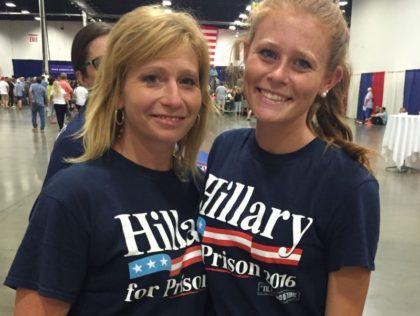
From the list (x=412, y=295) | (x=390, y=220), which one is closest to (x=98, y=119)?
(x=412, y=295)

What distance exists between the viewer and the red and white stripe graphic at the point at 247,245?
3.82ft

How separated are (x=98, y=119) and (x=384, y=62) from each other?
64.7 feet

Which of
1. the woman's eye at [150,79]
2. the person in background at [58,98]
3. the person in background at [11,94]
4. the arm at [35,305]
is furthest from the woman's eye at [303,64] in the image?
the person in background at [11,94]

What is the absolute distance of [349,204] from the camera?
1093 mm

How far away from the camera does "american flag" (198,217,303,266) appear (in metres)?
1.17

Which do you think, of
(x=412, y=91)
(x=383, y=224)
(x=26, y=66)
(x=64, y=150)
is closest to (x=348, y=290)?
(x=64, y=150)

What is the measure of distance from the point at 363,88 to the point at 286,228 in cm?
2110

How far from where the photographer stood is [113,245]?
1.11 meters

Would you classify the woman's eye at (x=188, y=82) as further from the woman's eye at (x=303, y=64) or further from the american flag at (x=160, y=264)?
the american flag at (x=160, y=264)

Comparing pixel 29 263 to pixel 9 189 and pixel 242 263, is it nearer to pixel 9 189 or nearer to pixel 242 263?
pixel 242 263

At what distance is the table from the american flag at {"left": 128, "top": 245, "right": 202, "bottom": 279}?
7.23 metres

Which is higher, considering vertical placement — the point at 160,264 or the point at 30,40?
the point at 30,40

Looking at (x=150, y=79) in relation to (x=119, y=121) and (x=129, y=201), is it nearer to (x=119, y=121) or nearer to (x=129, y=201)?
(x=119, y=121)

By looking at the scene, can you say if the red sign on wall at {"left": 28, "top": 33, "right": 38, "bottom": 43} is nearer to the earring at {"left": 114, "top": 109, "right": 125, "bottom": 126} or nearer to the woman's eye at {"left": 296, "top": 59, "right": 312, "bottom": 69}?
the earring at {"left": 114, "top": 109, "right": 125, "bottom": 126}
